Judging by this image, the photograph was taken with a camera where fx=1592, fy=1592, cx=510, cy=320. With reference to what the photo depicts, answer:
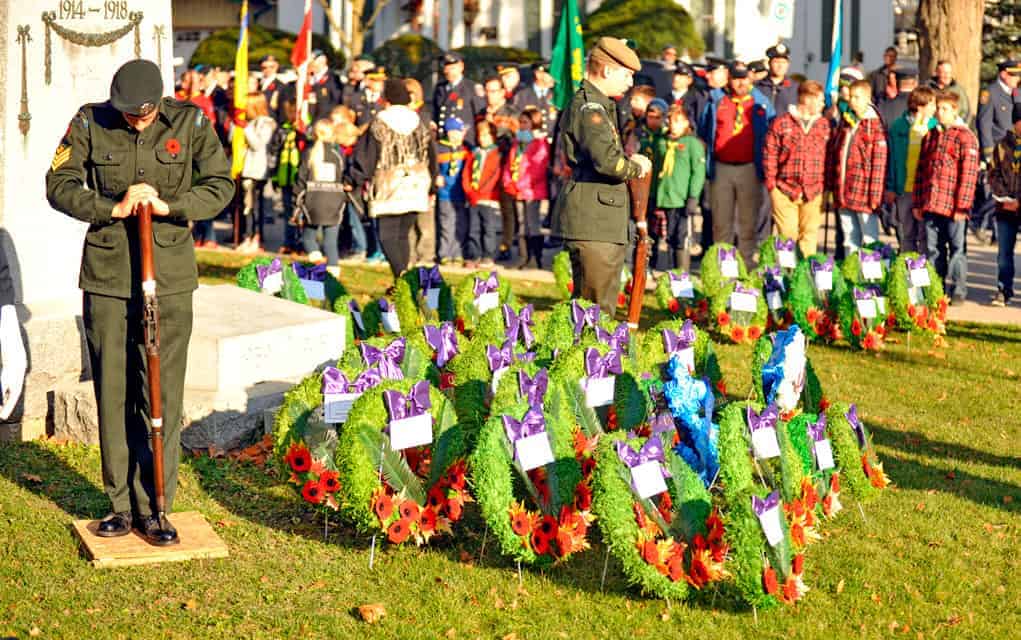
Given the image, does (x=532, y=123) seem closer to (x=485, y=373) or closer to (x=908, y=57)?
(x=485, y=373)

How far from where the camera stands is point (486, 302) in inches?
420

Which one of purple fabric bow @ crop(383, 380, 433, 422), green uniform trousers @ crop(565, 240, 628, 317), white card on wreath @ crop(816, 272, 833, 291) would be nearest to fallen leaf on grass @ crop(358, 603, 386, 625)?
purple fabric bow @ crop(383, 380, 433, 422)

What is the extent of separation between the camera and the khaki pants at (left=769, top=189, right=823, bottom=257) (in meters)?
14.6

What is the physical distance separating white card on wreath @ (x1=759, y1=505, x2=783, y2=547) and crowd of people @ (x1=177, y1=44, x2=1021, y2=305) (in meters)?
6.61

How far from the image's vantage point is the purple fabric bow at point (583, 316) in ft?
29.6

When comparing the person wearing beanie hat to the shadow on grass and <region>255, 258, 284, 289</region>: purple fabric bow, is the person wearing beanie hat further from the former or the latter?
the shadow on grass

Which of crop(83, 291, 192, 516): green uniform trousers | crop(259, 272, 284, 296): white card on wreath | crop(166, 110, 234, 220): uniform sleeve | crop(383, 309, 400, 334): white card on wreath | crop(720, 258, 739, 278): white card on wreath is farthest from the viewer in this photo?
crop(720, 258, 739, 278): white card on wreath

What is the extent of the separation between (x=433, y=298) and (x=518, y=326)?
1842mm

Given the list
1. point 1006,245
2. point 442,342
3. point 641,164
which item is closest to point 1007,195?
point 1006,245

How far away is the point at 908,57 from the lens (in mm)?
40875

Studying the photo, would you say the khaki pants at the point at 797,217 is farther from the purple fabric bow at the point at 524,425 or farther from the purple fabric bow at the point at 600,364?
the purple fabric bow at the point at 524,425

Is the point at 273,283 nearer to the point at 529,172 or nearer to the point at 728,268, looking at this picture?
the point at 728,268

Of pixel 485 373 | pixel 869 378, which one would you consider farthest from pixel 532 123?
pixel 485 373

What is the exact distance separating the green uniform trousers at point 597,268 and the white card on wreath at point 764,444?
264 cm
